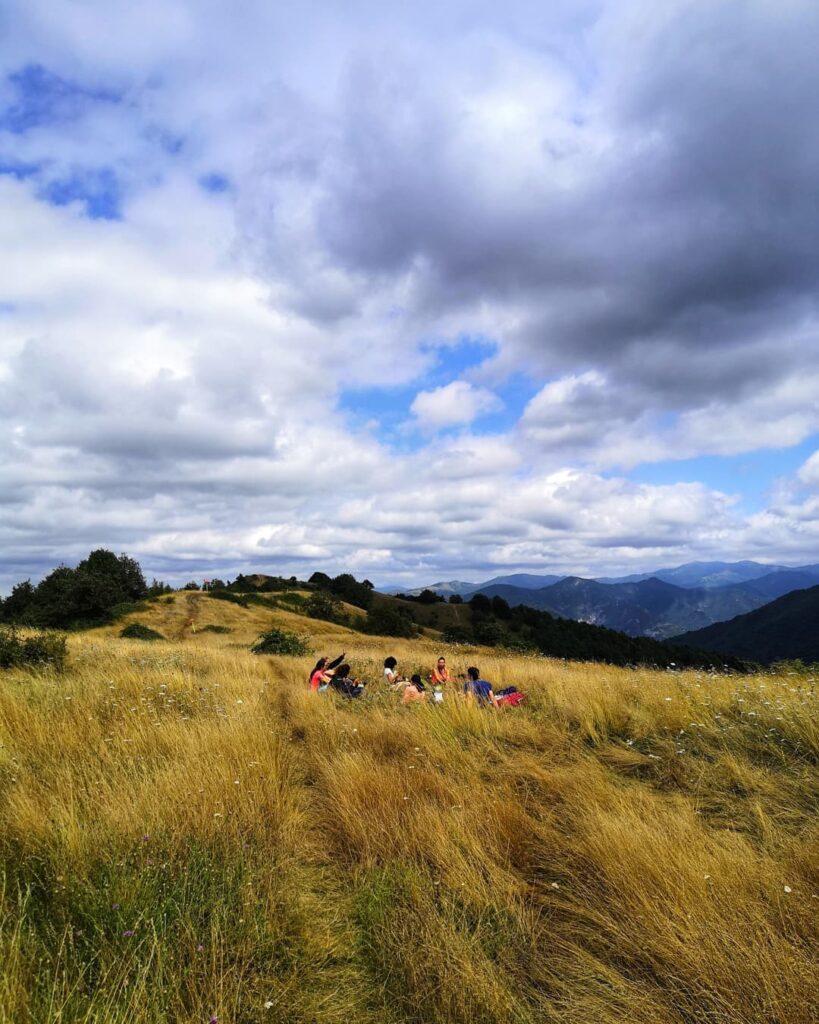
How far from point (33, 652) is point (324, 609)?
5228 cm

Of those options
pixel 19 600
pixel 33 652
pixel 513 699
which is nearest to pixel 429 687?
pixel 513 699

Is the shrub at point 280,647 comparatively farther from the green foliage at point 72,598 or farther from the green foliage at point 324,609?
the green foliage at point 324,609

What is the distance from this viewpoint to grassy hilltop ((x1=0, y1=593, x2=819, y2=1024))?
2.42 metres

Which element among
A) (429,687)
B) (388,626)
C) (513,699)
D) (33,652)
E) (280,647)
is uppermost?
(33,652)

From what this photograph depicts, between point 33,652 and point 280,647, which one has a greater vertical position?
point 33,652

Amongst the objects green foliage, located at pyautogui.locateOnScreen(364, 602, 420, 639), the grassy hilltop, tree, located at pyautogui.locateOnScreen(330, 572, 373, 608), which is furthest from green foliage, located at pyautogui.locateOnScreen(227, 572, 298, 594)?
the grassy hilltop

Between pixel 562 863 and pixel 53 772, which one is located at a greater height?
pixel 53 772

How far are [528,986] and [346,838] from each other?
70.3 inches

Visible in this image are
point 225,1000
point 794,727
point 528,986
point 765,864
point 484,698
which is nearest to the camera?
point 225,1000

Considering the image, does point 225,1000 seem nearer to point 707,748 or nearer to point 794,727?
point 707,748

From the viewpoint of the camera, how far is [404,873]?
11.6ft

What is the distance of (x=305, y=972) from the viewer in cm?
269

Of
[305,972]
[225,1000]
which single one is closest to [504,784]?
[305,972]

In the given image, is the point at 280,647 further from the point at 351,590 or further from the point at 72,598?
the point at 351,590
